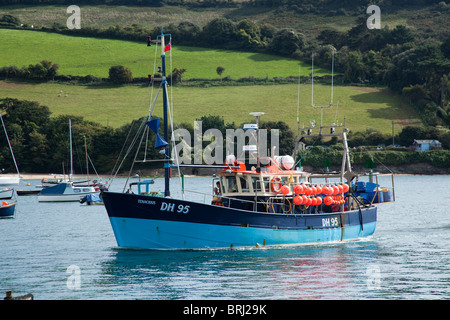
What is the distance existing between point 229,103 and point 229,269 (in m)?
130

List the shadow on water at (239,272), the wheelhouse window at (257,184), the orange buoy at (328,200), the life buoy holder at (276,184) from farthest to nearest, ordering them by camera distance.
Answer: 1. the orange buoy at (328,200)
2. the life buoy holder at (276,184)
3. the wheelhouse window at (257,184)
4. the shadow on water at (239,272)

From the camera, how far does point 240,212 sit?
33.7 m

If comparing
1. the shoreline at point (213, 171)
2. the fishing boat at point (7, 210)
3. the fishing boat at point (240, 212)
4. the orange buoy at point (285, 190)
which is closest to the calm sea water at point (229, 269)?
the fishing boat at point (240, 212)

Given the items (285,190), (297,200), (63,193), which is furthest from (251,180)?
(63,193)

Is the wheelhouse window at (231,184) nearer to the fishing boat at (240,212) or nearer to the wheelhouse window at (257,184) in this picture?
the fishing boat at (240,212)

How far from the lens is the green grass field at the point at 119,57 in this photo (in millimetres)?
174750

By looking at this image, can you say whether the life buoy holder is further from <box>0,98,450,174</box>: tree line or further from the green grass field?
the green grass field

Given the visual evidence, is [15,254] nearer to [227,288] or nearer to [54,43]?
[227,288]

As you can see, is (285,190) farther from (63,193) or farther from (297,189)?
(63,193)

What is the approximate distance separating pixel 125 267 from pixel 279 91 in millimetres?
138281

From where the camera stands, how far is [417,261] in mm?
33625

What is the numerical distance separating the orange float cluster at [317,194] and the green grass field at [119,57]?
453 ft
